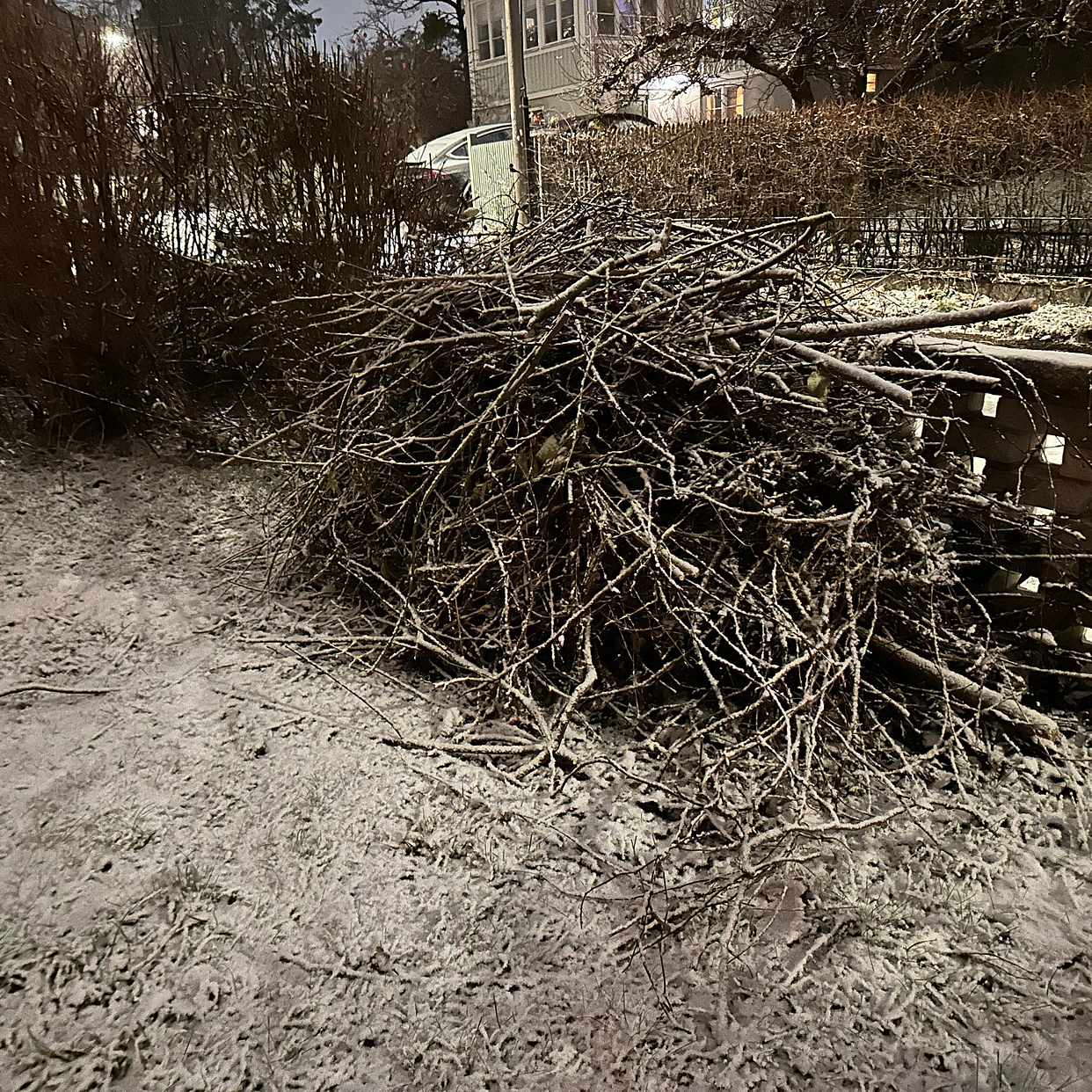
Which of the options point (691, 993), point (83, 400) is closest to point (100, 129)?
point (83, 400)

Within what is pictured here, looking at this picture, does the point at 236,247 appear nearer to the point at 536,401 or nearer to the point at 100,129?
the point at 100,129

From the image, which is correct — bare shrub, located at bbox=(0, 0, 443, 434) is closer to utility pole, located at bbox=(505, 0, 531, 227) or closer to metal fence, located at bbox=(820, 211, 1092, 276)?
metal fence, located at bbox=(820, 211, 1092, 276)

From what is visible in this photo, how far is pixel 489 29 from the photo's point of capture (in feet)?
71.5

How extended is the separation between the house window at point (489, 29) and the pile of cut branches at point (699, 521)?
2031cm

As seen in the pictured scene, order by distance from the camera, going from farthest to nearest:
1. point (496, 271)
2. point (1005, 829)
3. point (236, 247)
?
point (236, 247) < point (496, 271) < point (1005, 829)

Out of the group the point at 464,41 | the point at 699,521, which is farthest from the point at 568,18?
the point at 699,521

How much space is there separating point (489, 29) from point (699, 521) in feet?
73.4

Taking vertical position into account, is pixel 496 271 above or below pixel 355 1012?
above

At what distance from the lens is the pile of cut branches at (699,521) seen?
2967 mm

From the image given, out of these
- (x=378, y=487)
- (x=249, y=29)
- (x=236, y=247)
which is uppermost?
(x=249, y=29)

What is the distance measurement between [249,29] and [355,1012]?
7.30 metres

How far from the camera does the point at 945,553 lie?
10.1 ft

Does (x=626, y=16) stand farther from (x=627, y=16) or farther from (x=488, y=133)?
(x=488, y=133)

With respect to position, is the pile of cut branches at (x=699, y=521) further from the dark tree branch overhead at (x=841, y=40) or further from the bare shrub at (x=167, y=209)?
the dark tree branch overhead at (x=841, y=40)
